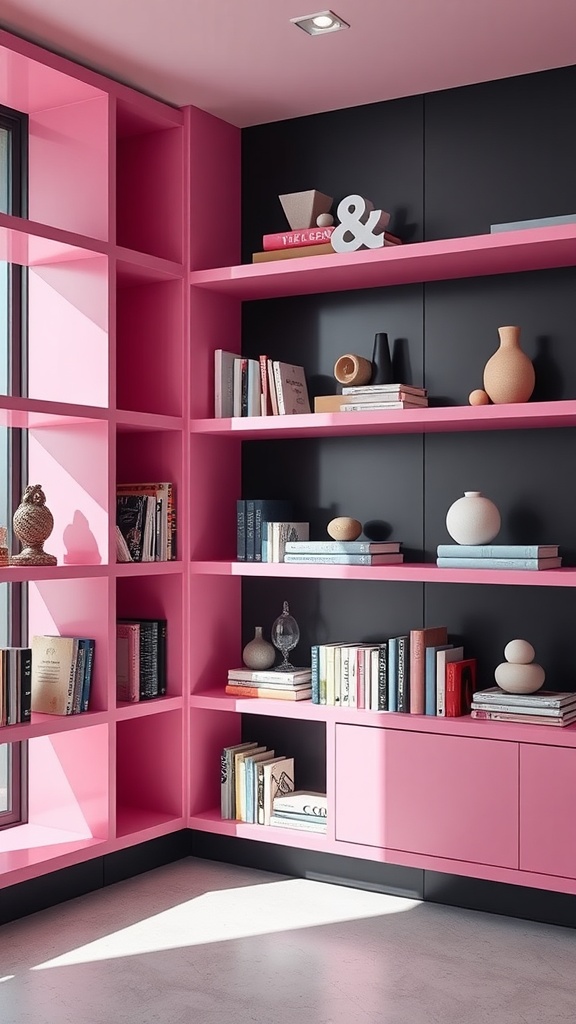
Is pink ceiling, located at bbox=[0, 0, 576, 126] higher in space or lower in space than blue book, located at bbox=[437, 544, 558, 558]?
higher

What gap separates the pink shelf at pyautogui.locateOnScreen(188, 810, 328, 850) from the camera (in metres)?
3.73

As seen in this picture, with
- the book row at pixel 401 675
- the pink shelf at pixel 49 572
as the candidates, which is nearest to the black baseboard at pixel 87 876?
→ the book row at pixel 401 675

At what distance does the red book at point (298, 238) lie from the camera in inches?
148

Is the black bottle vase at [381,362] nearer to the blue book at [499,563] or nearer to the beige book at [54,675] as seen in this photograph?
the blue book at [499,563]

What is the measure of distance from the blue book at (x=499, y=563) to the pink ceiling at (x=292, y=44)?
1563 millimetres

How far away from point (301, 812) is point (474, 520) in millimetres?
1166

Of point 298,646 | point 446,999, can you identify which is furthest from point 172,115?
point 446,999

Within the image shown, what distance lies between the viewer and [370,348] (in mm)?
3959

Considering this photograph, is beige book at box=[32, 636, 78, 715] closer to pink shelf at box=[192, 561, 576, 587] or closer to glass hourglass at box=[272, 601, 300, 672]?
pink shelf at box=[192, 561, 576, 587]

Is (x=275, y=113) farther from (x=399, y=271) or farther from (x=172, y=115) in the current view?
(x=399, y=271)

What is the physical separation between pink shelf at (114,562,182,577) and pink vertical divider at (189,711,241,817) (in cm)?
53

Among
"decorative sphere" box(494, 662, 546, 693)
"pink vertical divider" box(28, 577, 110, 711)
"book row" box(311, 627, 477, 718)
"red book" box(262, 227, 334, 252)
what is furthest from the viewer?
"red book" box(262, 227, 334, 252)

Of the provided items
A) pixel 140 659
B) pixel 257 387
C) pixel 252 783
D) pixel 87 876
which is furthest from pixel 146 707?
pixel 257 387

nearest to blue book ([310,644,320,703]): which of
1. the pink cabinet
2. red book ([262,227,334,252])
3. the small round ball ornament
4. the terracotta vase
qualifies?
the pink cabinet
